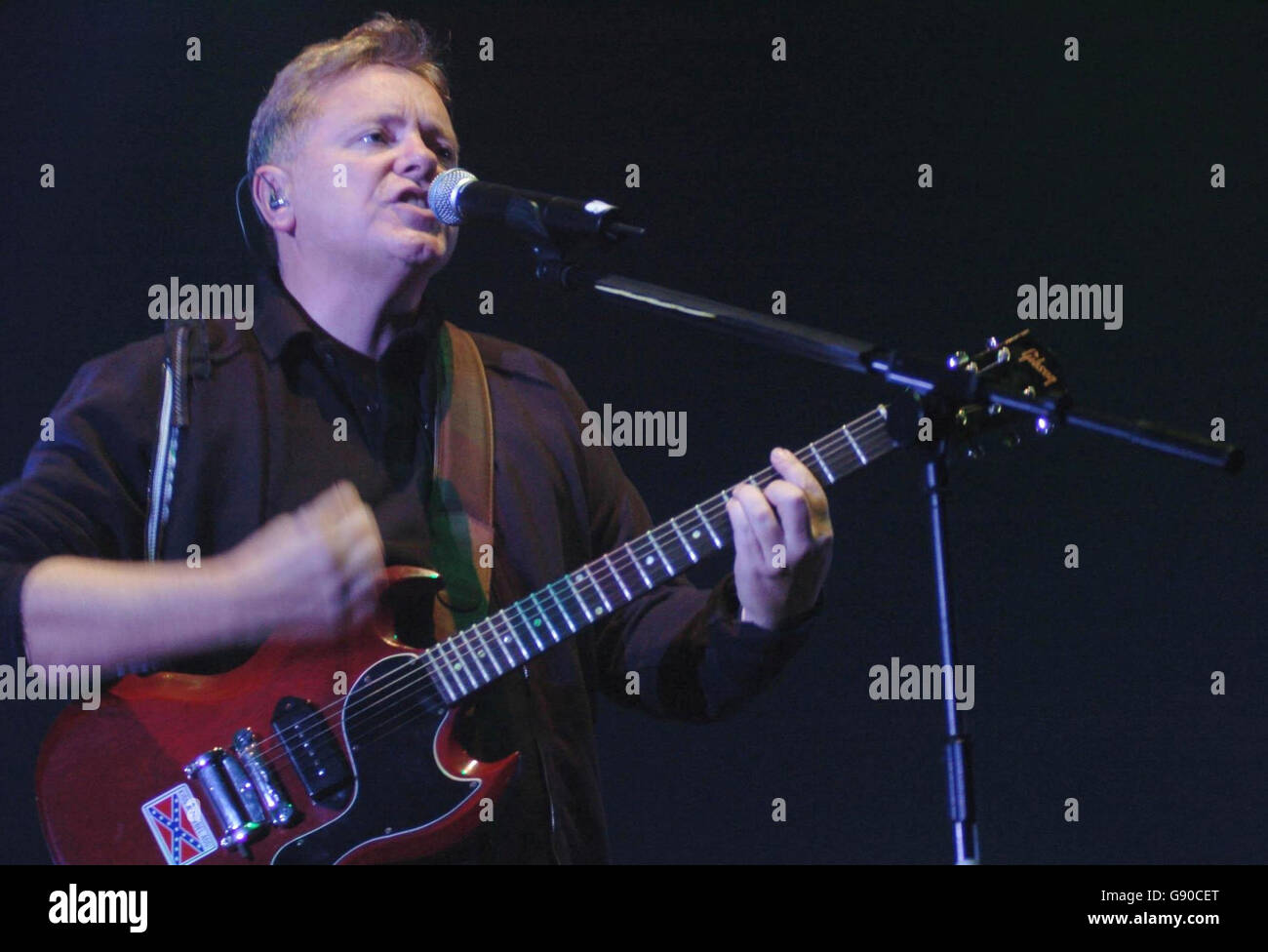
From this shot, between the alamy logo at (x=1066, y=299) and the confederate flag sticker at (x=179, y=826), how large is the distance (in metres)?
1.84

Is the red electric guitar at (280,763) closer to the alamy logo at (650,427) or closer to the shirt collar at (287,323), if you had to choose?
the shirt collar at (287,323)

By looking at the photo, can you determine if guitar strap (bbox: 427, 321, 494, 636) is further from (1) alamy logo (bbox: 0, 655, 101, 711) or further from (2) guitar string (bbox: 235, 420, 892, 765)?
(1) alamy logo (bbox: 0, 655, 101, 711)

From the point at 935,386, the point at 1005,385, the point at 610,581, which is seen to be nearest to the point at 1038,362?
the point at 1005,385

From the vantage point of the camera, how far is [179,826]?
68.1 inches

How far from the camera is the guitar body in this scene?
1.72 metres

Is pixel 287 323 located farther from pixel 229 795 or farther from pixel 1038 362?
pixel 1038 362

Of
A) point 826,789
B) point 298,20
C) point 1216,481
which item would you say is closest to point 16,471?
point 298,20

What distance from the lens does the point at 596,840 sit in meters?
1.93

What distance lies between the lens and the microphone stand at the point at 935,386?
1.35 metres

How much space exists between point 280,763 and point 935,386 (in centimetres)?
103

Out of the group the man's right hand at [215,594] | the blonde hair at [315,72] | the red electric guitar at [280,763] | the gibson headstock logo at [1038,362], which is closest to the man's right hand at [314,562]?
the man's right hand at [215,594]

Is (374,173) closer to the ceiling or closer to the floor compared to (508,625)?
closer to the ceiling

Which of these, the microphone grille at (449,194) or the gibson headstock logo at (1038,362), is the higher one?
the microphone grille at (449,194)
